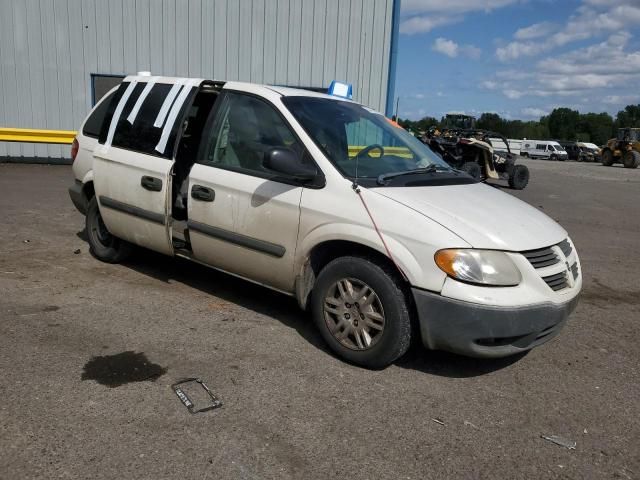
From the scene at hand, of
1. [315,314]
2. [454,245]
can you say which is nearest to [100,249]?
[315,314]

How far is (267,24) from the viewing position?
14961 millimetres

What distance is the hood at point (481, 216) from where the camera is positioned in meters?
3.18

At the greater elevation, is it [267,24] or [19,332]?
[267,24]

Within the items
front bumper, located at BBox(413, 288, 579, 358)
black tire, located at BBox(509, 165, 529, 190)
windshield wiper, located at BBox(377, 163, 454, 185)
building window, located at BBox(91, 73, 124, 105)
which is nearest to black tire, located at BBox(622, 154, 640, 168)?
black tire, located at BBox(509, 165, 529, 190)

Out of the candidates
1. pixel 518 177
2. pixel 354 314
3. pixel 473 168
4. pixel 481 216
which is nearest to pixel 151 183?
pixel 354 314

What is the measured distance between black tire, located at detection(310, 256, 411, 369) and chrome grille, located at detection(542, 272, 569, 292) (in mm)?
855

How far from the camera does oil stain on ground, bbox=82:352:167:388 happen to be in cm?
318

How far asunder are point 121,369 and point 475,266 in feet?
7.15

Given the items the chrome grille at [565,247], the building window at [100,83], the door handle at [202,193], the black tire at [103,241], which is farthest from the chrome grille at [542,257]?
the building window at [100,83]

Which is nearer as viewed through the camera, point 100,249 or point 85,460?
point 85,460

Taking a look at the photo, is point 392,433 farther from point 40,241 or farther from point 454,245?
point 40,241

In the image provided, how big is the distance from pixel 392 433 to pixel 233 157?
2.30 metres

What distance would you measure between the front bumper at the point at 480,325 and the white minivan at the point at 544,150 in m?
49.7

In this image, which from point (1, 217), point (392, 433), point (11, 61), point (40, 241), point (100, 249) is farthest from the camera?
point (11, 61)
